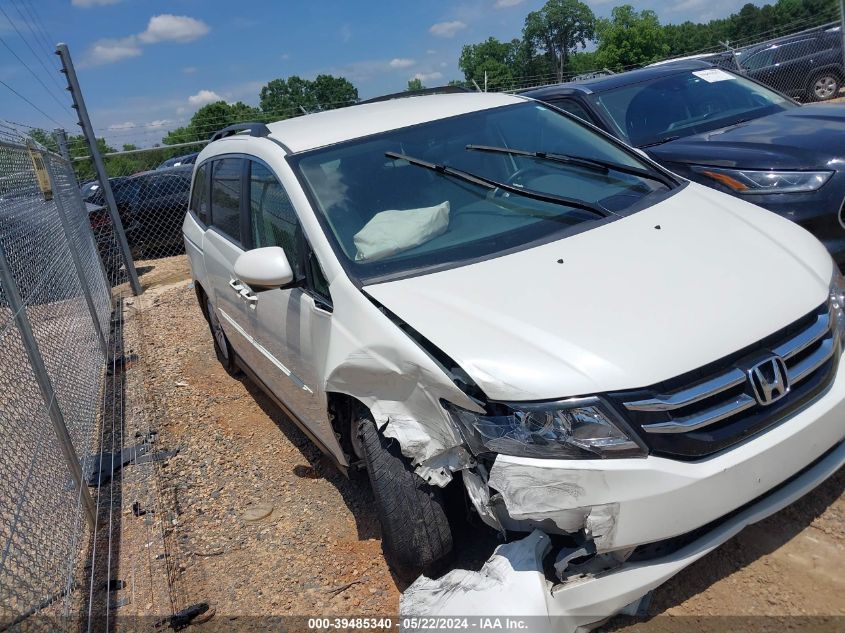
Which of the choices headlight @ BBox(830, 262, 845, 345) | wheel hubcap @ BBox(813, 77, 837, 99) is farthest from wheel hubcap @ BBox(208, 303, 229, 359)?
wheel hubcap @ BBox(813, 77, 837, 99)

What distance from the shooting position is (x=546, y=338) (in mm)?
2311

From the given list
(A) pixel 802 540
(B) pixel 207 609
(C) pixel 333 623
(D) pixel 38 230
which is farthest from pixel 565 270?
(D) pixel 38 230

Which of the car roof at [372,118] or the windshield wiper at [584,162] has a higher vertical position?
the car roof at [372,118]

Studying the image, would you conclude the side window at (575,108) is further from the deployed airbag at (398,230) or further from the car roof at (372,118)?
the deployed airbag at (398,230)

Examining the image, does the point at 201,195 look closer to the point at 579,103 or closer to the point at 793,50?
the point at 579,103

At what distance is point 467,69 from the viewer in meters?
101

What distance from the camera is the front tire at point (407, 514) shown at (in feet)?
8.65

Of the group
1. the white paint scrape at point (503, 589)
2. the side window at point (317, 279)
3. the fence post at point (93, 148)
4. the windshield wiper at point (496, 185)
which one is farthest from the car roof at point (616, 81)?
the fence post at point (93, 148)

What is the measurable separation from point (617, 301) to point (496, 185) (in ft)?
3.60

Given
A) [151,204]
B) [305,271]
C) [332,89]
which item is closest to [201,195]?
[305,271]

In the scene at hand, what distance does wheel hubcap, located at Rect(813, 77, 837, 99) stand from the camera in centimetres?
1628

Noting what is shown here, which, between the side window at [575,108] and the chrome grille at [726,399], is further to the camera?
the side window at [575,108]

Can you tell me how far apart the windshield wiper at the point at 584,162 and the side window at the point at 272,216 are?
98cm

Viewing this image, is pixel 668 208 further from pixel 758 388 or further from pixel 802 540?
pixel 802 540
